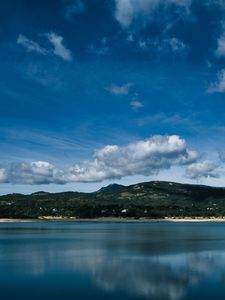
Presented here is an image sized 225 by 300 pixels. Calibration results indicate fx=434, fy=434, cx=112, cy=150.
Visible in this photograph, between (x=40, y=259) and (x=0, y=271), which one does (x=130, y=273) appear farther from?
(x=40, y=259)

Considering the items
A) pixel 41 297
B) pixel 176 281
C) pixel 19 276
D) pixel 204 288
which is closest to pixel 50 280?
pixel 19 276

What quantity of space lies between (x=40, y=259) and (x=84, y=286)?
2176cm

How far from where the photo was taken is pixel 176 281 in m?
41.2

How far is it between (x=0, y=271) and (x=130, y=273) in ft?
47.2

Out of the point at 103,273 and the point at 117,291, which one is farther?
the point at 103,273

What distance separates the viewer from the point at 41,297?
3406cm

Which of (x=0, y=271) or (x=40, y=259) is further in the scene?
(x=40, y=259)

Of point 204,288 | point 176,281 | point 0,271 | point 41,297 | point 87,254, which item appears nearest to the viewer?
point 41,297

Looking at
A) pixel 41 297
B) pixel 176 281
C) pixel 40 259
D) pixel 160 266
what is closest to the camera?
pixel 41 297

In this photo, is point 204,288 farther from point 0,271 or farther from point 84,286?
point 0,271

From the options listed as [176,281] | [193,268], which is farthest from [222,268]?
[176,281]

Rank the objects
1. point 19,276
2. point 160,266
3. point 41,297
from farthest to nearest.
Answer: point 160,266 → point 19,276 → point 41,297

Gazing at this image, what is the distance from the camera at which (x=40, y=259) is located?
59.4 m

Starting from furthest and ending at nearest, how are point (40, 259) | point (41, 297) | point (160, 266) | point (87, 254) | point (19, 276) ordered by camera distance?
point (87, 254), point (40, 259), point (160, 266), point (19, 276), point (41, 297)
